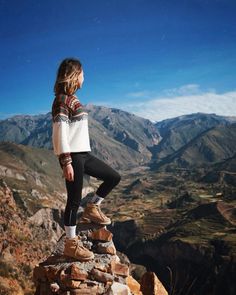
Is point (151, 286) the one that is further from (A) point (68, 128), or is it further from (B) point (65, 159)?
(A) point (68, 128)

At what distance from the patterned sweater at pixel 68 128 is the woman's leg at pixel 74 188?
0.71 ft

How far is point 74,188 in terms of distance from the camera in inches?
320

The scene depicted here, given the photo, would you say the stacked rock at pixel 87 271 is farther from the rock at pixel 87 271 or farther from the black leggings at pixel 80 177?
the black leggings at pixel 80 177

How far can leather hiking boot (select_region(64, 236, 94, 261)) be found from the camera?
8.53m

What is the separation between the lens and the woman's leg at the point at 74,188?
26.2 feet

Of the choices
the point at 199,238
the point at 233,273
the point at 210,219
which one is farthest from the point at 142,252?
the point at 233,273

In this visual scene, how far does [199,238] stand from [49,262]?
11680 cm

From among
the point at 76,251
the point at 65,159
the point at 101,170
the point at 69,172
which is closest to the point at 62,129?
the point at 65,159

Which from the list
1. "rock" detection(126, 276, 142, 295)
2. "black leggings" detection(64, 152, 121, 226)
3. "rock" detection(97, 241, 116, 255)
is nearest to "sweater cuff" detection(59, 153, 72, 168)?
"black leggings" detection(64, 152, 121, 226)

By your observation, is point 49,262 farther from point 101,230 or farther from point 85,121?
point 85,121

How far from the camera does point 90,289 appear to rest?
26.7ft

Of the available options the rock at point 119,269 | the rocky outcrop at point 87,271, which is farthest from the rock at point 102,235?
the rock at point 119,269

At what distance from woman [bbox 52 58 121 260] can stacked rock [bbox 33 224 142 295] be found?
347 millimetres

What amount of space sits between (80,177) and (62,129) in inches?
45.3
